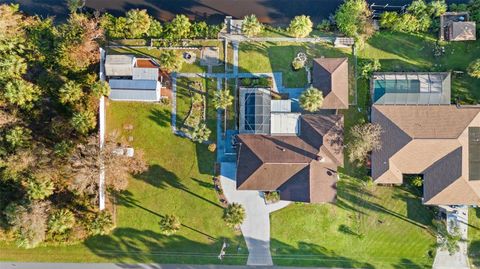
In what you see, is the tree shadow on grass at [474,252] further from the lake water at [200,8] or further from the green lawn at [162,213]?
the lake water at [200,8]

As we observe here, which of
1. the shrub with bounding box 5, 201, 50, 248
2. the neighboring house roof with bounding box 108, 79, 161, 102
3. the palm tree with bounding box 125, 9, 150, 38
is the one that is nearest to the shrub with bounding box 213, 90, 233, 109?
the neighboring house roof with bounding box 108, 79, 161, 102

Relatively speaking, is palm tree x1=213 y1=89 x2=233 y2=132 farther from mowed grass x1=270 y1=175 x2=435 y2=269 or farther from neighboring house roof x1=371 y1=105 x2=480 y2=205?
neighboring house roof x1=371 y1=105 x2=480 y2=205

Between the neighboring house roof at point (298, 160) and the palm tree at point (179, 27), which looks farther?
the palm tree at point (179, 27)

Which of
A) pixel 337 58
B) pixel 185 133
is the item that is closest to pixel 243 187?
pixel 185 133

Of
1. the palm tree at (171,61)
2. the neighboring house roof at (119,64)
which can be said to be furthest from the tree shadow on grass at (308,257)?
the neighboring house roof at (119,64)

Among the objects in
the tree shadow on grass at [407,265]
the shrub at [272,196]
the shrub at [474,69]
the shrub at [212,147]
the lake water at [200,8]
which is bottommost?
the tree shadow on grass at [407,265]

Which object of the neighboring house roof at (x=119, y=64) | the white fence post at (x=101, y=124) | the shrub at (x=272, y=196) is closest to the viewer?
the neighboring house roof at (x=119, y=64)
